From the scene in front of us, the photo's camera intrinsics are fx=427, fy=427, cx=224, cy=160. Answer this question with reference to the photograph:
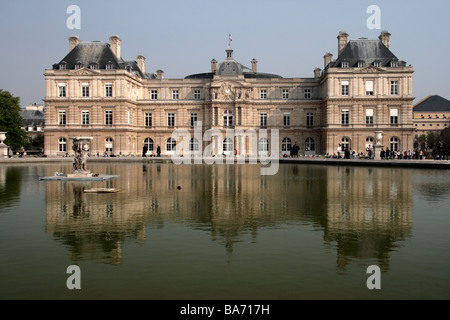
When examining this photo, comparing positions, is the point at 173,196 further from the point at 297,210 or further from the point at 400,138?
the point at 400,138

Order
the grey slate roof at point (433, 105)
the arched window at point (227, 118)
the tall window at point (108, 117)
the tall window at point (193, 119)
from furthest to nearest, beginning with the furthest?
the grey slate roof at point (433, 105) → the tall window at point (193, 119) → the arched window at point (227, 118) → the tall window at point (108, 117)

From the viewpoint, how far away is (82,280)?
23.3ft

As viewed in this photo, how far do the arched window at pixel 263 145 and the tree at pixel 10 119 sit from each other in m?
35.1

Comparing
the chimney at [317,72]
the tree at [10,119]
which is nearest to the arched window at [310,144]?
the chimney at [317,72]

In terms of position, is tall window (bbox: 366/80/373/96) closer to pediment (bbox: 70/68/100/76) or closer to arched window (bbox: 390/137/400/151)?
arched window (bbox: 390/137/400/151)

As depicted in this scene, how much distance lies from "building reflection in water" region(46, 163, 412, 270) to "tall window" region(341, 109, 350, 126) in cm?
3982

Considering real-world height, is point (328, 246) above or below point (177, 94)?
below

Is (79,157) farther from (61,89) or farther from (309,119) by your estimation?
(309,119)

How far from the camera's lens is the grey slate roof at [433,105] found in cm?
11981

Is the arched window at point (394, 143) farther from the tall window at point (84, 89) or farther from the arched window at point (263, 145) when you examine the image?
the tall window at point (84, 89)

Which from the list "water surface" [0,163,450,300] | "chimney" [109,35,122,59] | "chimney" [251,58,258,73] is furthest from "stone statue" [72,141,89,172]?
"chimney" [251,58,258,73]

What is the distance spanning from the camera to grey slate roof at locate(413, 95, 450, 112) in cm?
11981

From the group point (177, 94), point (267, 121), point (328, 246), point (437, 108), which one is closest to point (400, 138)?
point (267, 121)

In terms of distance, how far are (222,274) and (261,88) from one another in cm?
5969
